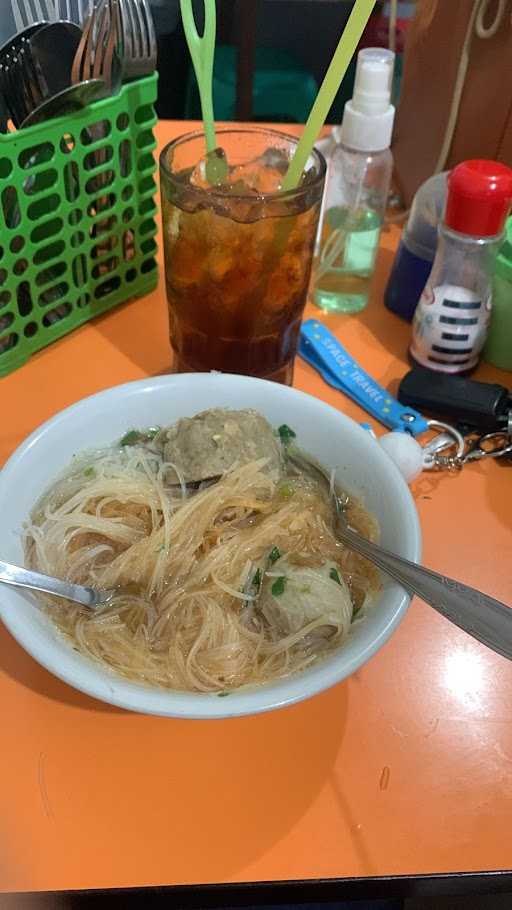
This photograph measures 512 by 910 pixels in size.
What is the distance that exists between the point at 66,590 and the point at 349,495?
0.27 meters

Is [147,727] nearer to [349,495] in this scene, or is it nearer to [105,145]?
[349,495]

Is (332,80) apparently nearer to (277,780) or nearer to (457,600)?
(457,600)

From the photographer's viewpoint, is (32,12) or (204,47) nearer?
(204,47)

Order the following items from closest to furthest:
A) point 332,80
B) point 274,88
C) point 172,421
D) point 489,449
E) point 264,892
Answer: point 264,892 < point 332,80 < point 172,421 < point 489,449 < point 274,88

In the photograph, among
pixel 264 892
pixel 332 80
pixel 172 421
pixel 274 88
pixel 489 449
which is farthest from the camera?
pixel 274 88

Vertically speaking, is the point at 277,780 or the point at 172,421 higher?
the point at 172,421

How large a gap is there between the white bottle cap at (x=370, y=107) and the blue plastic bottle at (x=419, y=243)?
0.09 meters

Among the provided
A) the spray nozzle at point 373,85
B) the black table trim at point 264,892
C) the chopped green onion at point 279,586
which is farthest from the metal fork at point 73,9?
the black table trim at point 264,892

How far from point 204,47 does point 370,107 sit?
28cm

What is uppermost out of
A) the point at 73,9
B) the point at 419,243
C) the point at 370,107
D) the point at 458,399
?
the point at 73,9

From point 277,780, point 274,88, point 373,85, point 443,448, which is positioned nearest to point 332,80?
point 373,85

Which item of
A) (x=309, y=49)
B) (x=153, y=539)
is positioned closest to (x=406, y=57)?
(x=153, y=539)

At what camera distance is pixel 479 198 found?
2.56 feet

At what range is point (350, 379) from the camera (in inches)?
35.3
